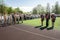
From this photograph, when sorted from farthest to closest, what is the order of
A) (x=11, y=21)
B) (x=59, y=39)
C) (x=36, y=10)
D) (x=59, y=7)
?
(x=59, y=7)
(x=36, y=10)
(x=11, y=21)
(x=59, y=39)

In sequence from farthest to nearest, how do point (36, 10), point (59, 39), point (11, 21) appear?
point (36, 10) < point (11, 21) < point (59, 39)

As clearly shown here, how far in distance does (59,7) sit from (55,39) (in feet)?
381

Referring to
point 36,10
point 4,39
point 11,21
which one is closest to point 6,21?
point 11,21

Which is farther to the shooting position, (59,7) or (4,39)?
(59,7)

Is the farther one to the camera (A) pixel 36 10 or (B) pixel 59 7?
(B) pixel 59 7

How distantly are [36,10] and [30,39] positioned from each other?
100 metres

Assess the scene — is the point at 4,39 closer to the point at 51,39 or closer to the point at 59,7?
the point at 51,39

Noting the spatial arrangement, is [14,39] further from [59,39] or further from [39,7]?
[39,7]

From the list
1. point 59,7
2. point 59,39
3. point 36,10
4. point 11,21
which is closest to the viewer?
point 59,39

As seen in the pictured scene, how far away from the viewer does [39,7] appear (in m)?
113

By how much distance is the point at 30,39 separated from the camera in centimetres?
1286

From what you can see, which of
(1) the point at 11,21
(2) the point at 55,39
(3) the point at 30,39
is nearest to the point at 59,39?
(2) the point at 55,39

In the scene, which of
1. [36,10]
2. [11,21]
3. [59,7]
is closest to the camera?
[11,21]

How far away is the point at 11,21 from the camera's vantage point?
27859mm
